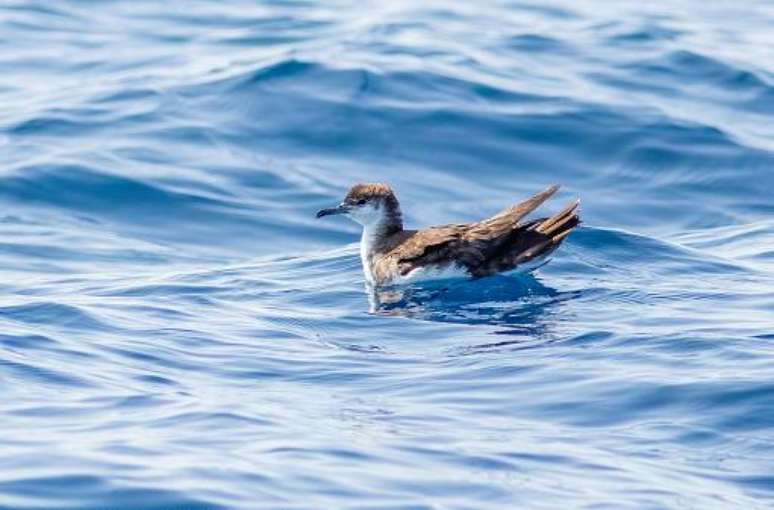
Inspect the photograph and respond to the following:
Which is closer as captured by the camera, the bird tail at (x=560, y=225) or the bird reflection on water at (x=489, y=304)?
the bird reflection on water at (x=489, y=304)

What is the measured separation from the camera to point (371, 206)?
12516mm

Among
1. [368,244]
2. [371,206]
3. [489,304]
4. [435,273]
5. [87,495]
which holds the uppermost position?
[371,206]

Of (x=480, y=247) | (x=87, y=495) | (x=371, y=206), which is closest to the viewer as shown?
(x=87, y=495)

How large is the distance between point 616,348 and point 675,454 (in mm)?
1892

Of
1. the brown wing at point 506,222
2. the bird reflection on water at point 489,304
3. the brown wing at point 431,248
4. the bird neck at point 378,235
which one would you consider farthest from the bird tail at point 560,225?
the bird neck at point 378,235

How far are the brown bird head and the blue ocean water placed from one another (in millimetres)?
475

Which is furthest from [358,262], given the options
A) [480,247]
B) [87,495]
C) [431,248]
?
[87,495]

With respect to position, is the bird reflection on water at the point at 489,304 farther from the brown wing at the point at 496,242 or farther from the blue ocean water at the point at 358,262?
the brown wing at the point at 496,242

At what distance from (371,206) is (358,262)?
2.85ft

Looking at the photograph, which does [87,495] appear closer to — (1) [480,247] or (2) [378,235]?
(1) [480,247]

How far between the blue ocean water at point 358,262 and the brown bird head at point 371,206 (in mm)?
475

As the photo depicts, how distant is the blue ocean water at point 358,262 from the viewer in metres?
7.71

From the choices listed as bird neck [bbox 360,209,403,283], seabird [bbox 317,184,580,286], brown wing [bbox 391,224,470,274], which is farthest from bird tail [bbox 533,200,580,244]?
bird neck [bbox 360,209,403,283]

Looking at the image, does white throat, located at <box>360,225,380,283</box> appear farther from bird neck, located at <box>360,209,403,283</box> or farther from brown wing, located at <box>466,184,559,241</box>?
brown wing, located at <box>466,184,559,241</box>
